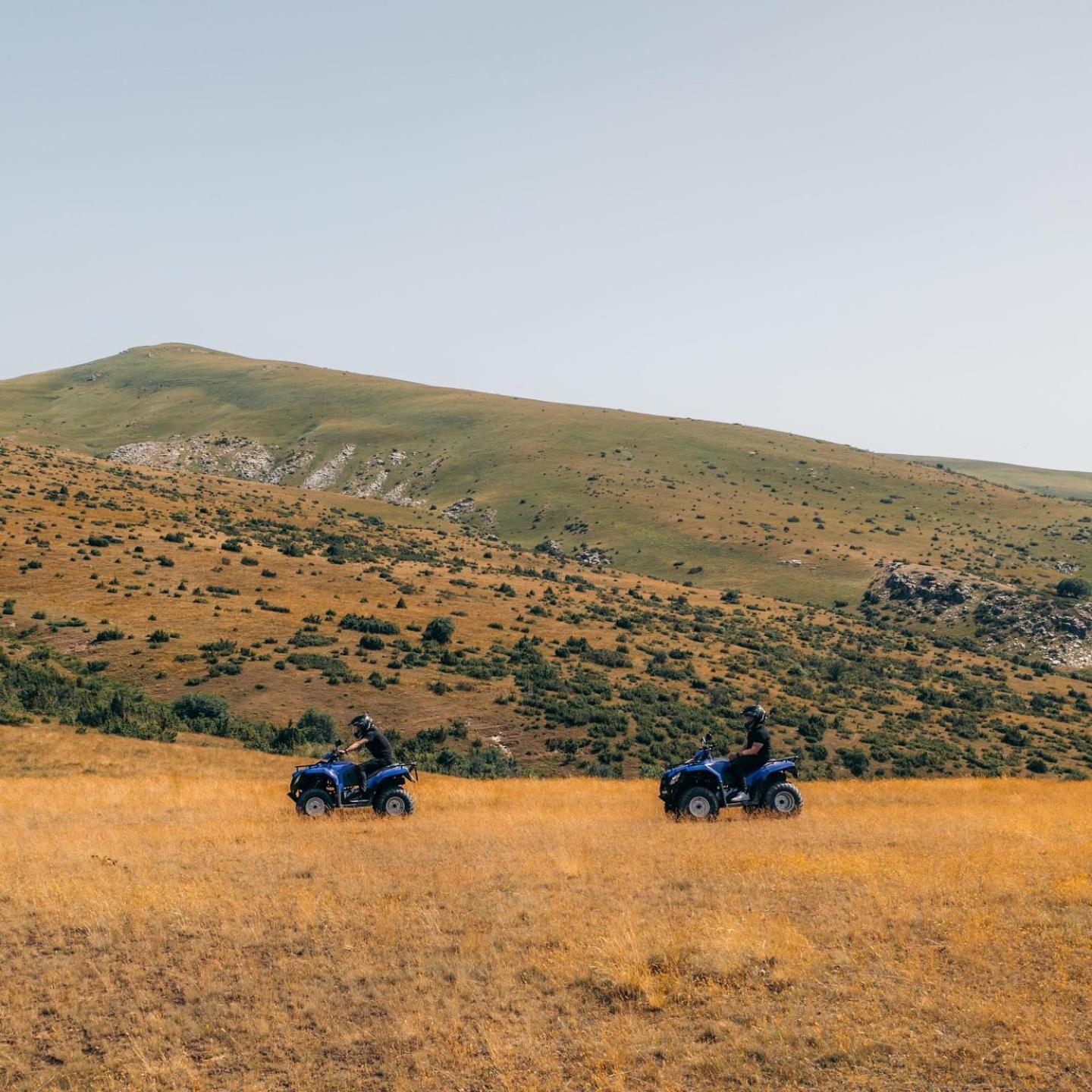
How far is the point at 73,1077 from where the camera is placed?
829cm

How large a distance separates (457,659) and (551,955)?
44458 millimetres

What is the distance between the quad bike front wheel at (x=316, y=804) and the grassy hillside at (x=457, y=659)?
15.7m

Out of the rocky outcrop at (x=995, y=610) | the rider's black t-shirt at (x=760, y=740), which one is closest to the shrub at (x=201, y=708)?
the rider's black t-shirt at (x=760, y=740)

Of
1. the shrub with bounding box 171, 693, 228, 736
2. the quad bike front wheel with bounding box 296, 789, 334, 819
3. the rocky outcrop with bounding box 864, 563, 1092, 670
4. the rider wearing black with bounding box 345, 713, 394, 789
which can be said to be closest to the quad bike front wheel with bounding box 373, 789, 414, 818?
the rider wearing black with bounding box 345, 713, 394, 789

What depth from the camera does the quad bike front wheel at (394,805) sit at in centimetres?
1852

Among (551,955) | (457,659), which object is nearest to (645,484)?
(457,659)

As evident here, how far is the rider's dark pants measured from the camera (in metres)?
17.8

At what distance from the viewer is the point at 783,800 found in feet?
58.4

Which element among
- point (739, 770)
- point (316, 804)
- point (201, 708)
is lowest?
point (201, 708)

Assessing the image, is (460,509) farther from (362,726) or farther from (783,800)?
(783,800)

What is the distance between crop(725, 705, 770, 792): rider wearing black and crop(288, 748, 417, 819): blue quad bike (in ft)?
20.9

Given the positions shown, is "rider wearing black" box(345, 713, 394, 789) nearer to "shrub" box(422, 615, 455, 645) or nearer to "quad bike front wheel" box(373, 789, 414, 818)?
"quad bike front wheel" box(373, 789, 414, 818)

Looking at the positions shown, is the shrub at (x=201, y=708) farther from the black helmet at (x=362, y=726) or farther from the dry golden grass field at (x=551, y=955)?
the dry golden grass field at (x=551, y=955)

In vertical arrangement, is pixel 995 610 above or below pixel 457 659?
above
